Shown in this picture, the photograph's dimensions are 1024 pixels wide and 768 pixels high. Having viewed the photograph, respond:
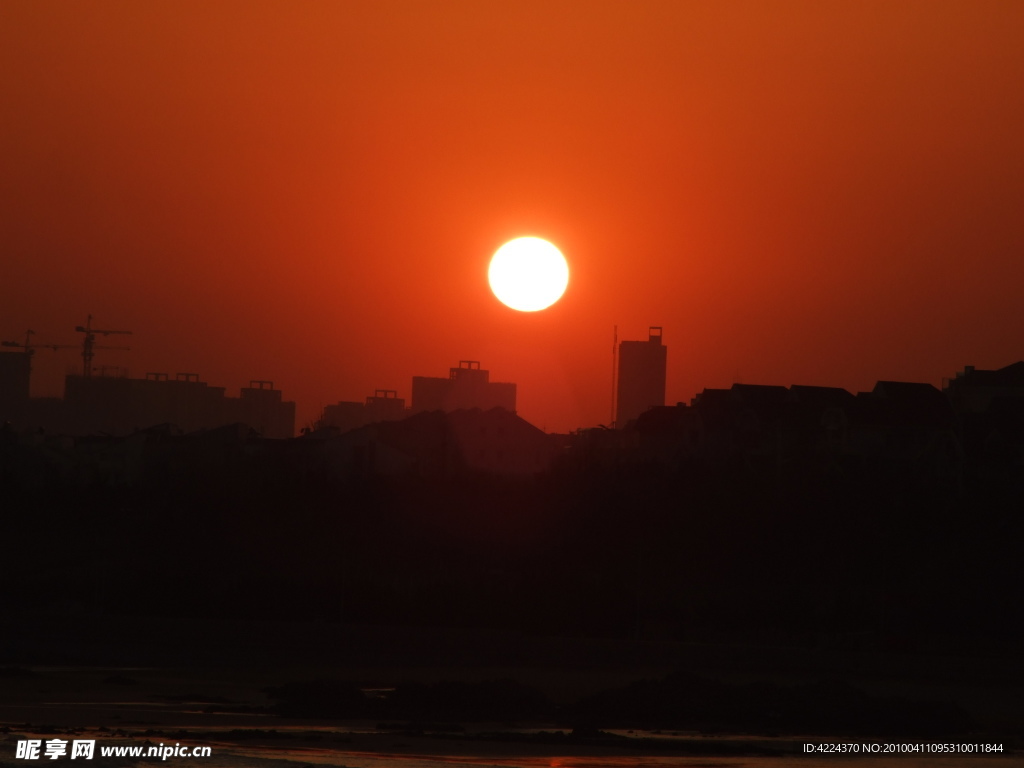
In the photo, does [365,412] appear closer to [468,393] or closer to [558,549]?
[468,393]

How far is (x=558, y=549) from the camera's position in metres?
62.1

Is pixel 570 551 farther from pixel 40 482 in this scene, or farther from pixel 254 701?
pixel 40 482

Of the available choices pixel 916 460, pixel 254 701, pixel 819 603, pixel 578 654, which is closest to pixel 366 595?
pixel 578 654

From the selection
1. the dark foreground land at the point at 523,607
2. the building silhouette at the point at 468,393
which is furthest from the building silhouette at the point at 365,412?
the dark foreground land at the point at 523,607

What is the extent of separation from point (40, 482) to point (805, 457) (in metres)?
42.5

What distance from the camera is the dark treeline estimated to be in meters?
51.5

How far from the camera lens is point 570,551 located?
61562 mm

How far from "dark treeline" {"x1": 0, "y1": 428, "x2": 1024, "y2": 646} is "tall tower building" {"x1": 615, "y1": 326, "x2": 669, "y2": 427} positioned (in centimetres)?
8331

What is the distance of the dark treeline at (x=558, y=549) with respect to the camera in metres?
51.5

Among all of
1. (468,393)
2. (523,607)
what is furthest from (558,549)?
(468,393)

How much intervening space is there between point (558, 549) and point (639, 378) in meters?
101

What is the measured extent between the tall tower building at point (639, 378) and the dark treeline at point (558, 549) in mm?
83307

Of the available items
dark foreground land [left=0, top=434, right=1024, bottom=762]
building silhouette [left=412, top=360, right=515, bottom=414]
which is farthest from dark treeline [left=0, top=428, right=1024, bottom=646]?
building silhouette [left=412, top=360, right=515, bottom=414]

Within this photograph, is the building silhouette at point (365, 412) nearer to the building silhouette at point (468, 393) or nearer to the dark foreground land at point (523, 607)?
the building silhouette at point (468, 393)
